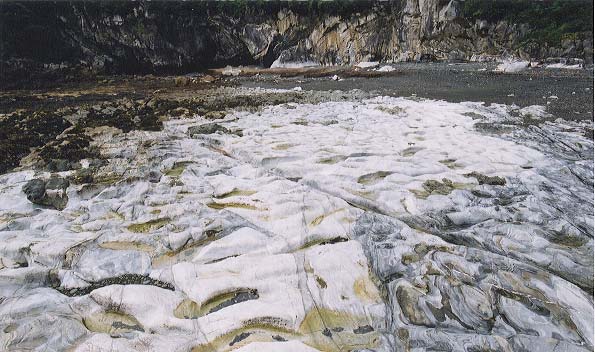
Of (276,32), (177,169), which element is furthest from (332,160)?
(276,32)

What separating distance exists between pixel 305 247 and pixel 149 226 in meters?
2.17

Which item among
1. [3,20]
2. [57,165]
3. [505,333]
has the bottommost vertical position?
[505,333]

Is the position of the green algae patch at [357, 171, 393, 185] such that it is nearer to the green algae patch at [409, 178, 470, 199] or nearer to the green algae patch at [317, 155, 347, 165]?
the green algae patch at [409, 178, 470, 199]

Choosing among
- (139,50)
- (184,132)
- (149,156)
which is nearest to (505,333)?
(149,156)

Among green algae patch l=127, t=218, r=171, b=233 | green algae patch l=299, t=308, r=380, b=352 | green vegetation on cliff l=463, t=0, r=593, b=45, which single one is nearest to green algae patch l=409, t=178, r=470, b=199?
green algae patch l=299, t=308, r=380, b=352

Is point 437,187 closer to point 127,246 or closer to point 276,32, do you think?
point 127,246

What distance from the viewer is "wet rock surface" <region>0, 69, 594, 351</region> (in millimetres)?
2998

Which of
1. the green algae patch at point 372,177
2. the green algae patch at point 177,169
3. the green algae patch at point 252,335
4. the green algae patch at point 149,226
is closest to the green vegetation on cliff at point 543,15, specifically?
the green algae patch at point 372,177

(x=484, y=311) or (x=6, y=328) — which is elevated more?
(x=6, y=328)

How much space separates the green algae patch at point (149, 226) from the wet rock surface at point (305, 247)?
0.09ft

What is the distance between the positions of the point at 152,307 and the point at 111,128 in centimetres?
894

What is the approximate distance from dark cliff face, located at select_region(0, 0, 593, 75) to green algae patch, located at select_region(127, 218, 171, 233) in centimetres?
3947

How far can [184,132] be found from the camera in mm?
9680

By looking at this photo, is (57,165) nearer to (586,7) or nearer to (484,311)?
(484,311)
